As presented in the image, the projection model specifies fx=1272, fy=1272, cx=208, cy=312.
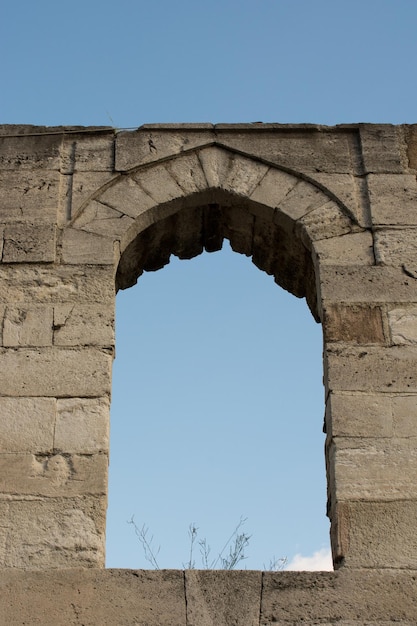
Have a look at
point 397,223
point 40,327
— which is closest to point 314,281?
point 397,223

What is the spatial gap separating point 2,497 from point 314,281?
255cm

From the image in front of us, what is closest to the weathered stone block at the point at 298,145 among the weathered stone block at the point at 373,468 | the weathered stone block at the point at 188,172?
the weathered stone block at the point at 188,172

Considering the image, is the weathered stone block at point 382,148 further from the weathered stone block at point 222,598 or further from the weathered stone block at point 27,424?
the weathered stone block at point 222,598

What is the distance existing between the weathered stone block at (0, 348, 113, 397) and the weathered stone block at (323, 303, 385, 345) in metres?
1.31

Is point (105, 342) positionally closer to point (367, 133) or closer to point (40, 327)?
point (40, 327)

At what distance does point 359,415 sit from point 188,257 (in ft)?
6.70

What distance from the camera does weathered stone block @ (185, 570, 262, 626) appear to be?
6484 mm

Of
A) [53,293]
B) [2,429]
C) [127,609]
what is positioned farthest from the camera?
[53,293]

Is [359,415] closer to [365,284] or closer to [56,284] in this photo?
[365,284]

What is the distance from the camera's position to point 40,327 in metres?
7.51

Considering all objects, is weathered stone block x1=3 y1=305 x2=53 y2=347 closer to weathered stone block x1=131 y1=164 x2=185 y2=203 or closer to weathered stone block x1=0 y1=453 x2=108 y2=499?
weathered stone block x1=0 y1=453 x2=108 y2=499

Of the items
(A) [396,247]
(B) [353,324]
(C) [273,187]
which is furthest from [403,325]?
(C) [273,187]

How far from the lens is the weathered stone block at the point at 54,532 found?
6.73m

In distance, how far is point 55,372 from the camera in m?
7.31
